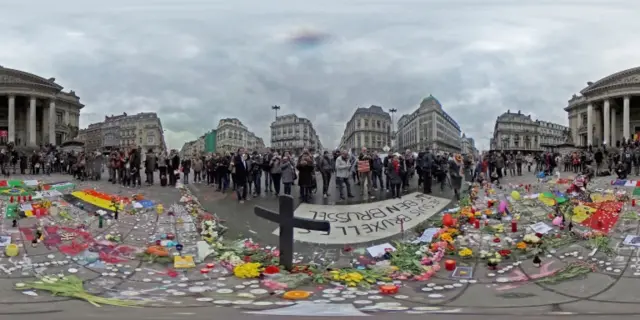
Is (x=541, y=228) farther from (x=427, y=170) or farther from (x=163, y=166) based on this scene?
(x=163, y=166)

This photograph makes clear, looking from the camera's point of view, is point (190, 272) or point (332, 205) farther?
point (332, 205)

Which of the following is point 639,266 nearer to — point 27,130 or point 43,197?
point 43,197

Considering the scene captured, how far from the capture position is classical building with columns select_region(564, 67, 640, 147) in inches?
2598

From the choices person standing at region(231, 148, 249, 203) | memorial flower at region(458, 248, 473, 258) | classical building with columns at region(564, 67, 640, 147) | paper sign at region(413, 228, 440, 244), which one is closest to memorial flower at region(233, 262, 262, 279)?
paper sign at region(413, 228, 440, 244)

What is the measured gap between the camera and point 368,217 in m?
13.1

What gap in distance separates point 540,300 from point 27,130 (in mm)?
81678

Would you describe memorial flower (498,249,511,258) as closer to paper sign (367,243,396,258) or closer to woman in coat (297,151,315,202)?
paper sign (367,243,396,258)

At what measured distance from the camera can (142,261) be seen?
8938 mm

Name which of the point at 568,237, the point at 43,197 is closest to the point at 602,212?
the point at 568,237

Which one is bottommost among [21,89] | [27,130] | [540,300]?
[540,300]

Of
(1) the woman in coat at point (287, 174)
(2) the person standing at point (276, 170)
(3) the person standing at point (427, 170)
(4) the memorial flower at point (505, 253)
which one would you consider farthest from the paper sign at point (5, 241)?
(3) the person standing at point (427, 170)

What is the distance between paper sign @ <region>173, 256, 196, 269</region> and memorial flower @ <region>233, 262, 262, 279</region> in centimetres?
102

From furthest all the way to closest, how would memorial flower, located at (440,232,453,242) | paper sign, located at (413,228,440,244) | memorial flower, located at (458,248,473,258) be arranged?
1. paper sign, located at (413,228,440,244)
2. memorial flower, located at (440,232,453,242)
3. memorial flower, located at (458,248,473,258)

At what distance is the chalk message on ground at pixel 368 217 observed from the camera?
11312mm
